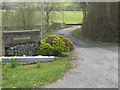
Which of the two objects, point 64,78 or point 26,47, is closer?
point 64,78

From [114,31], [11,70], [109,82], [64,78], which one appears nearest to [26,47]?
[11,70]

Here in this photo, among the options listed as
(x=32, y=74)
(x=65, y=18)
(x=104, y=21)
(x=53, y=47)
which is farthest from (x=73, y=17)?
(x=32, y=74)

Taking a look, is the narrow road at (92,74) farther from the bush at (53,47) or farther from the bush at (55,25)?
the bush at (55,25)

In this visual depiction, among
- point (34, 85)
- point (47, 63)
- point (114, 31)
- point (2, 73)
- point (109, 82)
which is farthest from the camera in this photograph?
point (114, 31)

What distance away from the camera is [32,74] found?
1398cm

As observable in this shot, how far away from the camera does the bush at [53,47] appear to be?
19984mm

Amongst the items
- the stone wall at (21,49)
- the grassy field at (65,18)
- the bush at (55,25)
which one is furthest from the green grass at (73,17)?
the stone wall at (21,49)

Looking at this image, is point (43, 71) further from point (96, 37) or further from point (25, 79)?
point (96, 37)

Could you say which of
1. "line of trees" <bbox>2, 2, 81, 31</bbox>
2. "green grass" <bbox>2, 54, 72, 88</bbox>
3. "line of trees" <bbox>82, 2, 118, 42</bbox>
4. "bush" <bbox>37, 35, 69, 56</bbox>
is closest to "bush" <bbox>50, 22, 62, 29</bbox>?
"line of trees" <bbox>2, 2, 81, 31</bbox>

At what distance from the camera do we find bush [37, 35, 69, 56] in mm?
19984

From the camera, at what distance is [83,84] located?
41.4ft

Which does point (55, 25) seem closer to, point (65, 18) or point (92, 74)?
point (65, 18)

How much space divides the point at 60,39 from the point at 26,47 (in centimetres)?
284

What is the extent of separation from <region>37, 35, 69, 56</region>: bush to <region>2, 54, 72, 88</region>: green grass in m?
2.77
